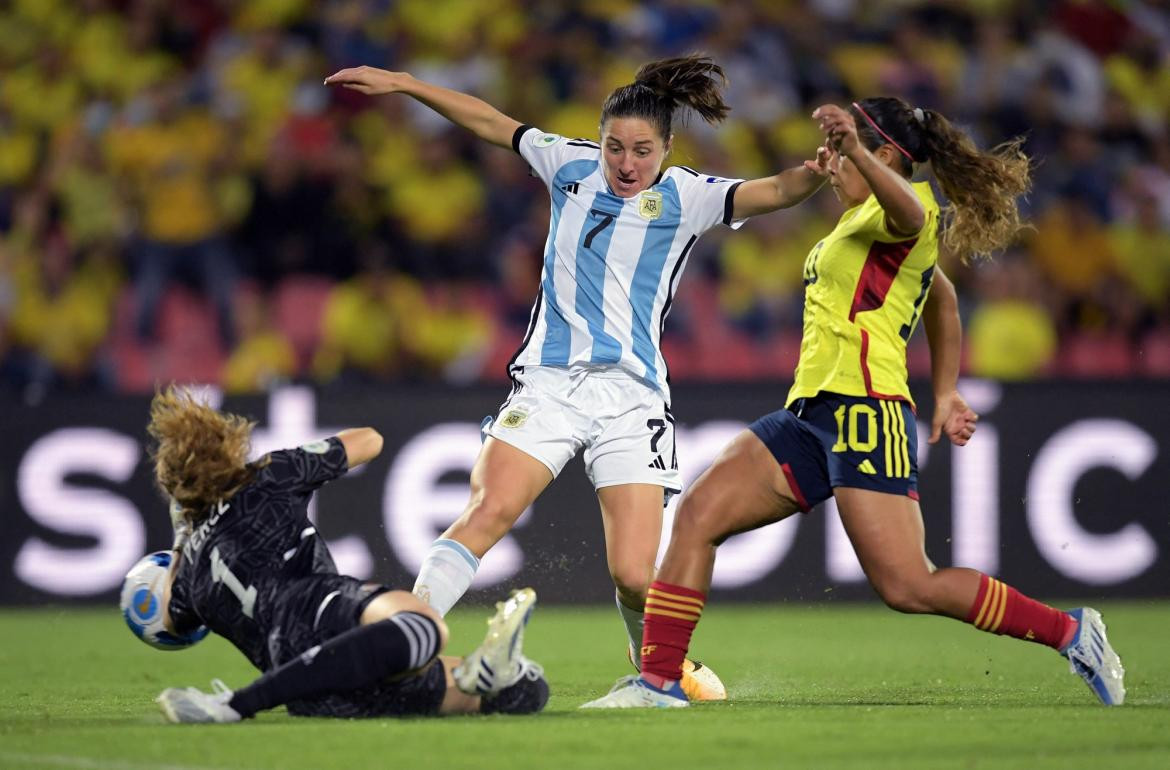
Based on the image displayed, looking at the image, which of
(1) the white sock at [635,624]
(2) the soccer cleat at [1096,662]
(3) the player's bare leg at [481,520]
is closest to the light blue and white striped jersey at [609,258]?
(3) the player's bare leg at [481,520]

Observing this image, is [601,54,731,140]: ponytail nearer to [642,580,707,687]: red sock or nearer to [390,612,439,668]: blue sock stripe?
[642,580,707,687]: red sock

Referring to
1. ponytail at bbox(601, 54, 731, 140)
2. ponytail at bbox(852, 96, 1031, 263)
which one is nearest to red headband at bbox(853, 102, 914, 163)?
ponytail at bbox(852, 96, 1031, 263)

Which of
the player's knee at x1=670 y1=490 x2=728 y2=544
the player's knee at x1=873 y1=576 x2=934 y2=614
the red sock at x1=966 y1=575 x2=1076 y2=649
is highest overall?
the player's knee at x1=670 y1=490 x2=728 y2=544

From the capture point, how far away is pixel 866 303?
17.3 ft

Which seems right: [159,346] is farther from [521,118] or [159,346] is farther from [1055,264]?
Answer: [1055,264]

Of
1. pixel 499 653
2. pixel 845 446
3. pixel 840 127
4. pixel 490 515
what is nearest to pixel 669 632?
pixel 490 515

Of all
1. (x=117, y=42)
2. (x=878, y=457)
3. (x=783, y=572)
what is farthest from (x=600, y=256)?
(x=117, y=42)

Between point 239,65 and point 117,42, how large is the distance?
898 millimetres

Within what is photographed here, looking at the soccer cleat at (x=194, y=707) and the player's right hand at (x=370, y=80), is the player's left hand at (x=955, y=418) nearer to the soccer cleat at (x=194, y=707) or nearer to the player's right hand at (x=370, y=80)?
the player's right hand at (x=370, y=80)

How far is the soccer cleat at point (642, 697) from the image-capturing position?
5.17 meters

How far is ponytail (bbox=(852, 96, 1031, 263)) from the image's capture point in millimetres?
5242

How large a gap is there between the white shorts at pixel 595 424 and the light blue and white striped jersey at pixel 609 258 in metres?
0.06

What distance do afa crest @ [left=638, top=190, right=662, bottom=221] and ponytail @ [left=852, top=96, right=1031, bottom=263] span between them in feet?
2.38

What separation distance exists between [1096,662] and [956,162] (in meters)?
1.60
